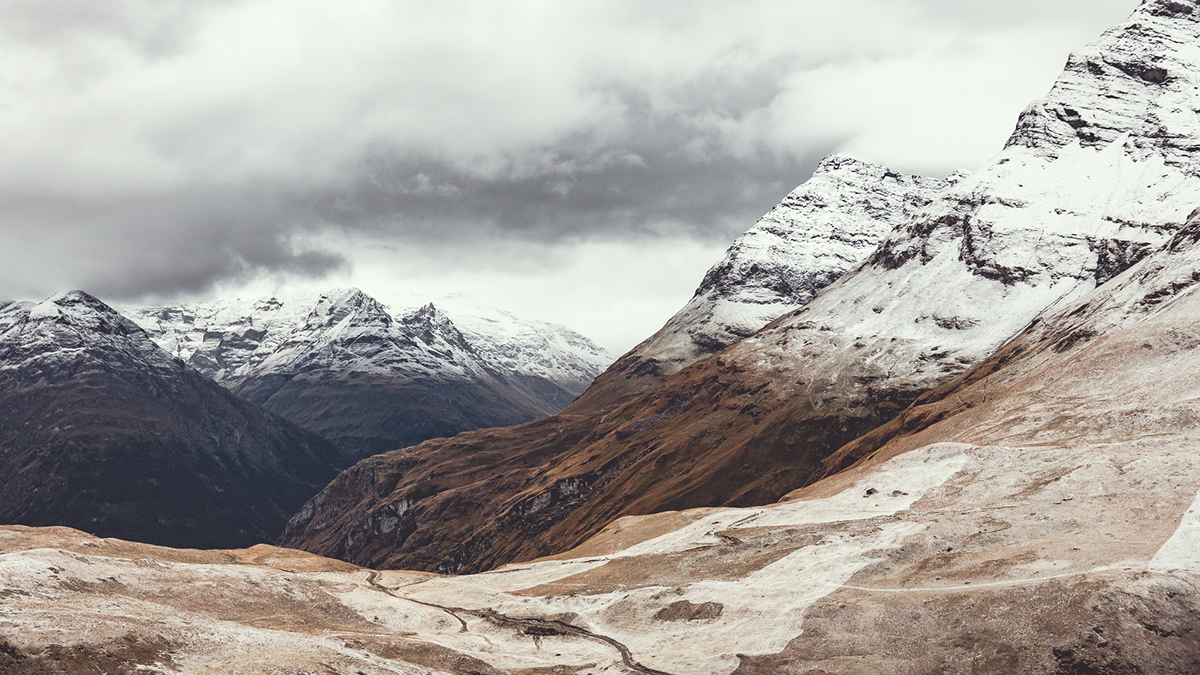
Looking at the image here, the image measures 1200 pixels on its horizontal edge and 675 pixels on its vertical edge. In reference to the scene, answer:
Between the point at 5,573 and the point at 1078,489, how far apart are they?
98.8 meters

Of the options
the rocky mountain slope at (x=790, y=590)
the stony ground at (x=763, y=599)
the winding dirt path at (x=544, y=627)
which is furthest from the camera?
the winding dirt path at (x=544, y=627)

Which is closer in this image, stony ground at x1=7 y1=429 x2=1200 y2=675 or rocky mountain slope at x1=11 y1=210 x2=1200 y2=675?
stony ground at x1=7 y1=429 x2=1200 y2=675

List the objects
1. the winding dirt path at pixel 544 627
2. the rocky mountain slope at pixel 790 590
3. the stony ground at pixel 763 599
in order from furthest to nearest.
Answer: the winding dirt path at pixel 544 627, the rocky mountain slope at pixel 790 590, the stony ground at pixel 763 599

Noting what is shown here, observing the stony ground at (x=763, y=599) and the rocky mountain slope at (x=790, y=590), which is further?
the rocky mountain slope at (x=790, y=590)

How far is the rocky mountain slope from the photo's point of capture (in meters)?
50.5

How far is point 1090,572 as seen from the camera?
5628cm

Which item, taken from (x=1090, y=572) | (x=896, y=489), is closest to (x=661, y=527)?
(x=896, y=489)

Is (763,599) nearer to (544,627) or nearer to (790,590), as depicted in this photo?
(790,590)

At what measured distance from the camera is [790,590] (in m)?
71.8

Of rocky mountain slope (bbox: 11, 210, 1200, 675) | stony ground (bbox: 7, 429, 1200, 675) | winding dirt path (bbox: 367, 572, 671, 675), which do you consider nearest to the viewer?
stony ground (bbox: 7, 429, 1200, 675)

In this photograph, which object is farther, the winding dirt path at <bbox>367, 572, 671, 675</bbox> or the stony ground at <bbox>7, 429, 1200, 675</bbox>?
the winding dirt path at <bbox>367, 572, 671, 675</bbox>

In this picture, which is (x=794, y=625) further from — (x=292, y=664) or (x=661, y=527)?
(x=661, y=527)

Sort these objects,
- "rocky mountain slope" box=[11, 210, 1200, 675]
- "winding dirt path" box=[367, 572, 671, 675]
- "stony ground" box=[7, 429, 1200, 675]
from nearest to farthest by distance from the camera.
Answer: "stony ground" box=[7, 429, 1200, 675]
"rocky mountain slope" box=[11, 210, 1200, 675]
"winding dirt path" box=[367, 572, 671, 675]

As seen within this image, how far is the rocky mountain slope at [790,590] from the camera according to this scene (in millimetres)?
50500
